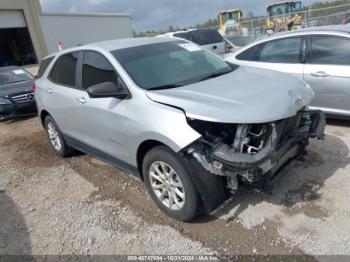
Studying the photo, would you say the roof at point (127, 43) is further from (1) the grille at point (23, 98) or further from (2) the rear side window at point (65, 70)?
(1) the grille at point (23, 98)

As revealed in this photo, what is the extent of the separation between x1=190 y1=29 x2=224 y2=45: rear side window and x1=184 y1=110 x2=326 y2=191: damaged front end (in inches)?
399

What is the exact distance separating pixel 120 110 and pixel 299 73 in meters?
3.14

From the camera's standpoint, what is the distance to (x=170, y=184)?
3.27 m

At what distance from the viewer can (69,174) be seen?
16.1 ft

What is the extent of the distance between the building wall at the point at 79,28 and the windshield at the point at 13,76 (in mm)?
11002

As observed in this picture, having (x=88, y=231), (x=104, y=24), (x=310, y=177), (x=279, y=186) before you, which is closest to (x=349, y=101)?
(x=310, y=177)

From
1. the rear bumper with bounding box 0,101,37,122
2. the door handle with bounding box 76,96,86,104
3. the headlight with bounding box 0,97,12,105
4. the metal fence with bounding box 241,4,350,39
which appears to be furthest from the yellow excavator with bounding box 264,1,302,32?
the door handle with bounding box 76,96,86,104

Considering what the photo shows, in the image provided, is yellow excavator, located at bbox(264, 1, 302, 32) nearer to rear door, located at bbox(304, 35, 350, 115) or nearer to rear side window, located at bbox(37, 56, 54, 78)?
rear door, located at bbox(304, 35, 350, 115)

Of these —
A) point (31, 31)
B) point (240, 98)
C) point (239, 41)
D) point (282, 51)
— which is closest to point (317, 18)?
point (239, 41)

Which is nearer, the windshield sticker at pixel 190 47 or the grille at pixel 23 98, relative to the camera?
the windshield sticker at pixel 190 47

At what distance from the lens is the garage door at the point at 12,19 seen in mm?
18641

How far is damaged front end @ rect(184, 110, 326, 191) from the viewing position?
2.78 meters

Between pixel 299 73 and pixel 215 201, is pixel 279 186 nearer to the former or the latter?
pixel 215 201

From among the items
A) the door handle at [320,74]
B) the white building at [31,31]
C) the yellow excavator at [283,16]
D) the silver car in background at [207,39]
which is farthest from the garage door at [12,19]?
the door handle at [320,74]
